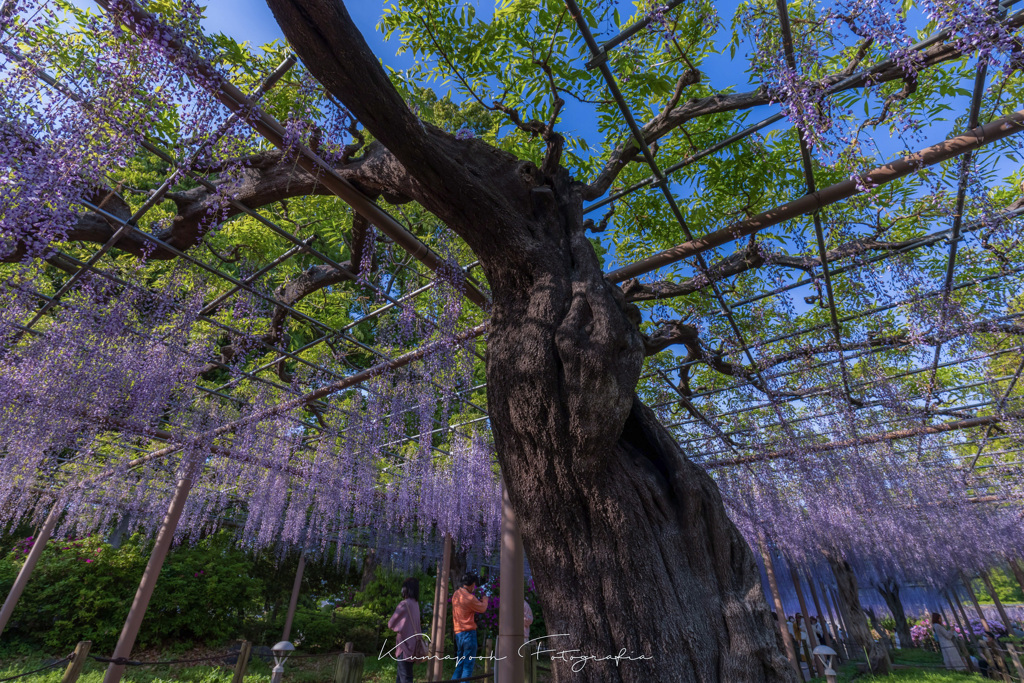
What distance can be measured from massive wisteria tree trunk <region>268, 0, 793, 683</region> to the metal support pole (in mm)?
2212

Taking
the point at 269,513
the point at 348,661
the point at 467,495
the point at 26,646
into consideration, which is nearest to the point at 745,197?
the point at 348,661

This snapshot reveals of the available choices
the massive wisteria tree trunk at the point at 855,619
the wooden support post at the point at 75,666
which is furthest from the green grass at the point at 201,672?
→ the massive wisteria tree trunk at the point at 855,619

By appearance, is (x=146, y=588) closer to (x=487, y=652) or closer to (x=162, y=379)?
(x=162, y=379)

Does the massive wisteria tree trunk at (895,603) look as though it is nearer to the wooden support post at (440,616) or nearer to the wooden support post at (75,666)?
the wooden support post at (440,616)

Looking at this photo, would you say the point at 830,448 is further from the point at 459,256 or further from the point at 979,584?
the point at 979,584

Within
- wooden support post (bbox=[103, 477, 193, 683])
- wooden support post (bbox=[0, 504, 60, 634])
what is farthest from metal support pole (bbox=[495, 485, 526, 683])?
wooden support post (bbox=[0, 504, 60, 634])

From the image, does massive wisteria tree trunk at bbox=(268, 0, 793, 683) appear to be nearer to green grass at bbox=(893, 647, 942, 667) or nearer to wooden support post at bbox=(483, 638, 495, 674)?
wooden support post at bbox=(483, 638, 495, 674)

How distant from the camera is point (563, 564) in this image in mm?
2061

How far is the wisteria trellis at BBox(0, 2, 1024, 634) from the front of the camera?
2920 millimetres

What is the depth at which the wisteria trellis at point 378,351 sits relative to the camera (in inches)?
115

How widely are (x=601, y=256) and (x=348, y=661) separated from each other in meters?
3.98

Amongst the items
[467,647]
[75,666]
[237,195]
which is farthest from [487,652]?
[237,195]

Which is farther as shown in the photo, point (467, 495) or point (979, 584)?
point (979, 584)

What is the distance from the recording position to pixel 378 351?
5398 mm
